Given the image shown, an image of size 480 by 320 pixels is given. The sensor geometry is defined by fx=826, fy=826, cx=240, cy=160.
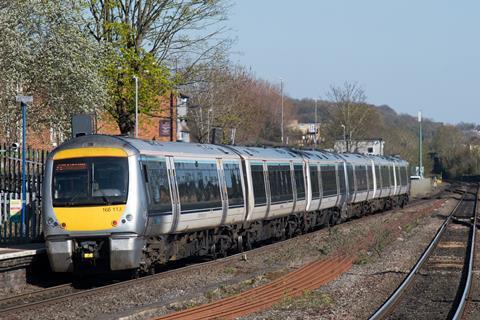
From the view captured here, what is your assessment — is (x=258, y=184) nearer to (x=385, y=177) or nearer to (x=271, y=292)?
(x=271, y=292)

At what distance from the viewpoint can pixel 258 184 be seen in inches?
907

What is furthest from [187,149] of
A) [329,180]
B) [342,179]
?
[342,179]

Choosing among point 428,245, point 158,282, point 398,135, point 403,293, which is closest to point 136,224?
point 158,282

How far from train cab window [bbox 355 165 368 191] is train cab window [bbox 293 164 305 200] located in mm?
9427

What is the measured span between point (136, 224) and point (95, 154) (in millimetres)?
1579

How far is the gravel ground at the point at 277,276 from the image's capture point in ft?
40.8

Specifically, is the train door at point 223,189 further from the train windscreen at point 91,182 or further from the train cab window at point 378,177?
the train cab window at point 378,177

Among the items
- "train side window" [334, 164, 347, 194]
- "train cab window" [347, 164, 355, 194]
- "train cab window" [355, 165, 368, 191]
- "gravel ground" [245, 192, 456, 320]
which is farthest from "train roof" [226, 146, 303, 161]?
"train cab window" [355, 165, 368, 191]

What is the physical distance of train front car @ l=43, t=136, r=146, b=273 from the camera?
15.3m

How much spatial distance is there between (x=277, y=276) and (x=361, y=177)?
22.0m

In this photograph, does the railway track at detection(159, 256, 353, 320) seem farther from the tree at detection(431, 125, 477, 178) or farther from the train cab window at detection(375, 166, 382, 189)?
the tree at detection(431, 125, 477, 178)

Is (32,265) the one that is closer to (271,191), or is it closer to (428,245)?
(271,191)

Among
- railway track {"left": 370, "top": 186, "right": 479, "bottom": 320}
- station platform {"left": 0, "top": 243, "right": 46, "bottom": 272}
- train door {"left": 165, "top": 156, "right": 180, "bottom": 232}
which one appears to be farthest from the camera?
train door {"left": 165, "top": 156, "right": 180, "bottom": 232}

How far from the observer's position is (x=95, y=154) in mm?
15742
